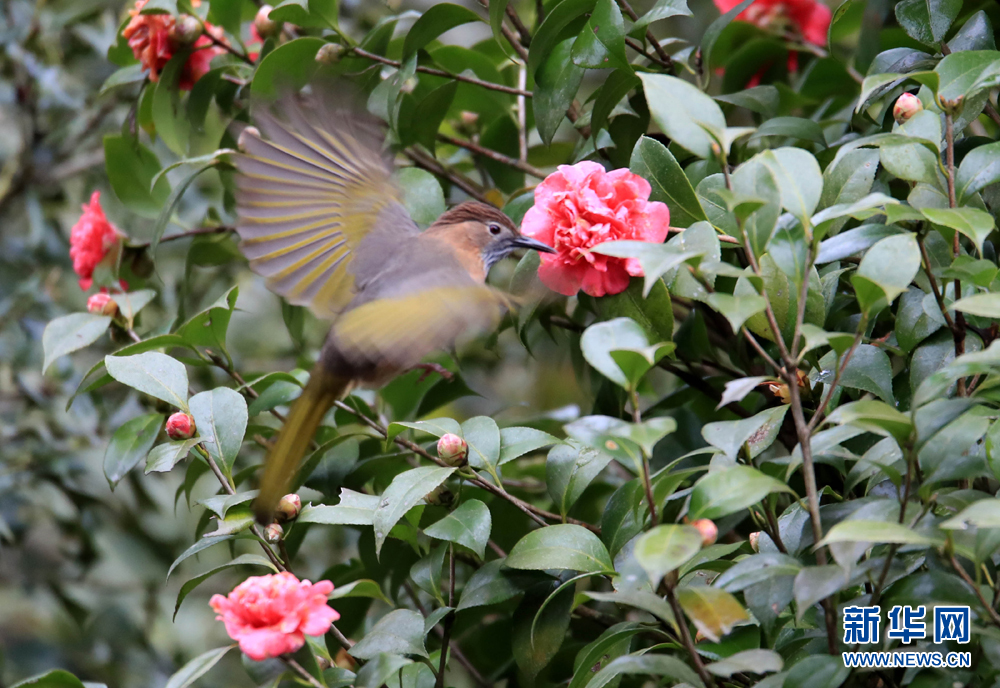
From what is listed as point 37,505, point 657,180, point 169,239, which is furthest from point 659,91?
point 37,505

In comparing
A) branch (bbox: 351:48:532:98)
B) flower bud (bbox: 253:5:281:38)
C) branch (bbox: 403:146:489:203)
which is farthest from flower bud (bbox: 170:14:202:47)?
branch (bbox: 403:146:489:203)

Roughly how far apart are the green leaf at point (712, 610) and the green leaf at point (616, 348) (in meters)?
0.21

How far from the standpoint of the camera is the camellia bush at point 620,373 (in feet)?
2.80

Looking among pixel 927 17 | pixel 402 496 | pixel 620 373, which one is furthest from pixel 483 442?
pixel 927 17

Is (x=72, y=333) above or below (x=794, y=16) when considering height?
below

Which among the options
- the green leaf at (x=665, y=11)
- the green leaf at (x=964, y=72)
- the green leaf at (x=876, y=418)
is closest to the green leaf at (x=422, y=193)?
the green leaf at (x=665, y=11)

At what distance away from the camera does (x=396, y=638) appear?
1.12 meters

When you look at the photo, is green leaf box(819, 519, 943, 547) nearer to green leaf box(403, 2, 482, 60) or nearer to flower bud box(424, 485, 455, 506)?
flower bud box(424, 485, 455, 506)

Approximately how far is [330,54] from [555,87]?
0.44 metres

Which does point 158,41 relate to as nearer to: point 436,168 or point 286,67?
point 286,67

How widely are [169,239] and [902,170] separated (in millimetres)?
1312

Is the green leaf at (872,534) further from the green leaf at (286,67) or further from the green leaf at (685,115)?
the green leaf at (286,67)

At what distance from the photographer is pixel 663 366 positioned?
1447 mm

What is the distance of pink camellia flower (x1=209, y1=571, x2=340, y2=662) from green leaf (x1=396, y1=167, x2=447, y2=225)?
33.2 inches
